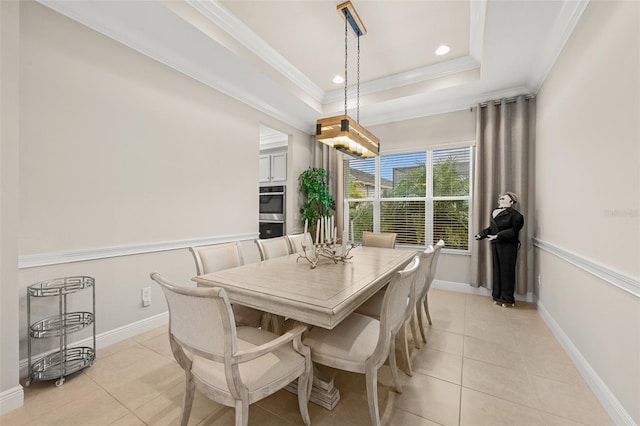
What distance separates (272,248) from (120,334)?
5.02 ft

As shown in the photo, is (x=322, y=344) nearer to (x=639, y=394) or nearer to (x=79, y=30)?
(x=639, y=394)

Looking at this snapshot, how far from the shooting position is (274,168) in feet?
16.4

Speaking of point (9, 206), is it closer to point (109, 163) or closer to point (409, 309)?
point (109, 163)

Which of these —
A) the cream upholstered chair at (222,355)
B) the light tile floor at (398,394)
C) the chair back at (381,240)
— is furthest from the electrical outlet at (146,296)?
the chair back at (381,240)

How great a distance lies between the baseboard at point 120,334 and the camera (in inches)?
74.6

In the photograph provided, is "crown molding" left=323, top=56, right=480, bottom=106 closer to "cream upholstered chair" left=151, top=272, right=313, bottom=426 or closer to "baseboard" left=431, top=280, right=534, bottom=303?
"baseboard" left=431, top=280, right=534, bottom=303

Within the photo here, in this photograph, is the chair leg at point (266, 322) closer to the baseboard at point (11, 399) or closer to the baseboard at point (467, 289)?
the baseboard at point (11, 399)

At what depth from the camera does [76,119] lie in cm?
215

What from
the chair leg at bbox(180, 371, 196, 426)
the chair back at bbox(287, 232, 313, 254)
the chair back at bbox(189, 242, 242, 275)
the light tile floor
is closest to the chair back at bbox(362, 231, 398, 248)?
the chair back at bbox(287, 232, 313, 254)

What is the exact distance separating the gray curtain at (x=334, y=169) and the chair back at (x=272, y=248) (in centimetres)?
209

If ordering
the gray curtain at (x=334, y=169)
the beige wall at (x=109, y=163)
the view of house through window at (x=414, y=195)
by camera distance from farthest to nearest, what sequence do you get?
the gray curtain at (x=334, y=169), the view of house through window at (x=414, y=195), the beige wall at (x=109, y=163)

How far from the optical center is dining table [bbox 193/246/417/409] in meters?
1.36

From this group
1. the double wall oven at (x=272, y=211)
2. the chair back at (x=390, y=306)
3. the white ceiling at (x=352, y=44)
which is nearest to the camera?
the chair back at (x=390, y=306)

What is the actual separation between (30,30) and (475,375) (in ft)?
13.2
